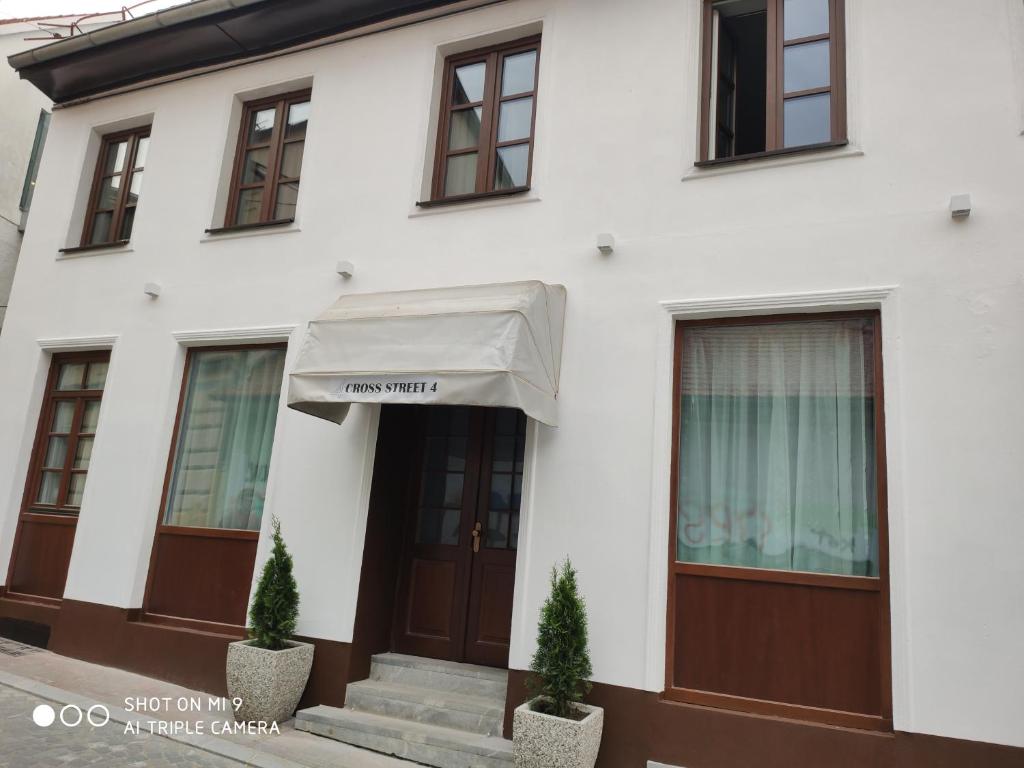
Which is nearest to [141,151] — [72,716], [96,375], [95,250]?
[95,250]

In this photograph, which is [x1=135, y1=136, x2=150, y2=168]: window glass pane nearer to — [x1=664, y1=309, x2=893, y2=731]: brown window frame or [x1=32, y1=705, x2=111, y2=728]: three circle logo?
[x1=32, y1=705, x2=111, y2=728]: three circle logo

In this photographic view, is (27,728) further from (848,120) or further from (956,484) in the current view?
(848,120)

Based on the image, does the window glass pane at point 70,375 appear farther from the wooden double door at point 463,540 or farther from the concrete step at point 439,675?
the concrete step at point 439,675

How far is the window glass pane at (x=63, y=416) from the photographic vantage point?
344 inches

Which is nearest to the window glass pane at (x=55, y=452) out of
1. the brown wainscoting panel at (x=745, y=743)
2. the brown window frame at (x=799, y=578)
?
the brown wainscoting panel at (x=745, y=743)

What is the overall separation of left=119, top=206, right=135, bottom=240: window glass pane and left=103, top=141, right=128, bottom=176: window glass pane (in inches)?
27.2

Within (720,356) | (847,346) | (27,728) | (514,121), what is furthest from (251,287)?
(847,346)

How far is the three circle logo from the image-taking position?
579cm

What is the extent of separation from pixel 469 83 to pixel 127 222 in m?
4.64

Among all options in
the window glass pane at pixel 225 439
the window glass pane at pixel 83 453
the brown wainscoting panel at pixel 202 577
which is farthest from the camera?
the window glass pane at pixel 83 453

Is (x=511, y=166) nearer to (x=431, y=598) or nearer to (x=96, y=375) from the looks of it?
(x=431, y=598)

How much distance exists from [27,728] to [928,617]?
6389mm

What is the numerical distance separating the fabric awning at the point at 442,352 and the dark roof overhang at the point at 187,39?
11.3 feet

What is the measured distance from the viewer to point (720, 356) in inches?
228
